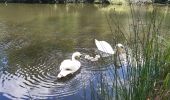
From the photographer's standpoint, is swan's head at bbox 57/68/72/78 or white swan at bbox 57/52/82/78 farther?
white swan at bbox 57/52/82/78

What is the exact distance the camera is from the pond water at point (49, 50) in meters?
7.15

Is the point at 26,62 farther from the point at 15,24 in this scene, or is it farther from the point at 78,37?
the point at 15,24

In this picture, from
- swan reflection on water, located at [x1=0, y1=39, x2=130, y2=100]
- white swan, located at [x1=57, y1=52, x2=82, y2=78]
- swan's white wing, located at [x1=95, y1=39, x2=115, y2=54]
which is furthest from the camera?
swan's white wing, located at [x1=95, y1=39, x2=115, y2=54]

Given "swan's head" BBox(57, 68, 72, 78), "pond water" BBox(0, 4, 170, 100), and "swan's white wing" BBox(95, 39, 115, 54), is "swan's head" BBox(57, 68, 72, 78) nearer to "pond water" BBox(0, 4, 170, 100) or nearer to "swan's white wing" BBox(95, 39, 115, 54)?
"pond water" BBox(0, 4, 170, 100)

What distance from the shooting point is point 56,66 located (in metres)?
9.18

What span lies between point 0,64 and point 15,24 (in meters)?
7.16

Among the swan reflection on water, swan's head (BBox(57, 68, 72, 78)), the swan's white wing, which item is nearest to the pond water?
the swan reflection on water

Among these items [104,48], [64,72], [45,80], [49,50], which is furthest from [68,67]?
[49,50]

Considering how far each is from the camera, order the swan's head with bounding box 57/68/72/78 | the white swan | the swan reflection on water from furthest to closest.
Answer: the white swan < the swan's head with bounding box 57/68/72/78 < the swan reflection on water

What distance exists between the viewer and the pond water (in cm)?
715

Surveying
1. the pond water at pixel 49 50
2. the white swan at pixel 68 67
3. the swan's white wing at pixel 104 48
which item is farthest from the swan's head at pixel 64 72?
the swan's white wing at pixel 104 48

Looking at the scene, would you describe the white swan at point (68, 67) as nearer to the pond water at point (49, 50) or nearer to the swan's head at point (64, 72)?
the swan's head at point (64, 72)

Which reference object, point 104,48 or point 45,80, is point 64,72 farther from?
point 104,48

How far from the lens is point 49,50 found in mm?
11086
